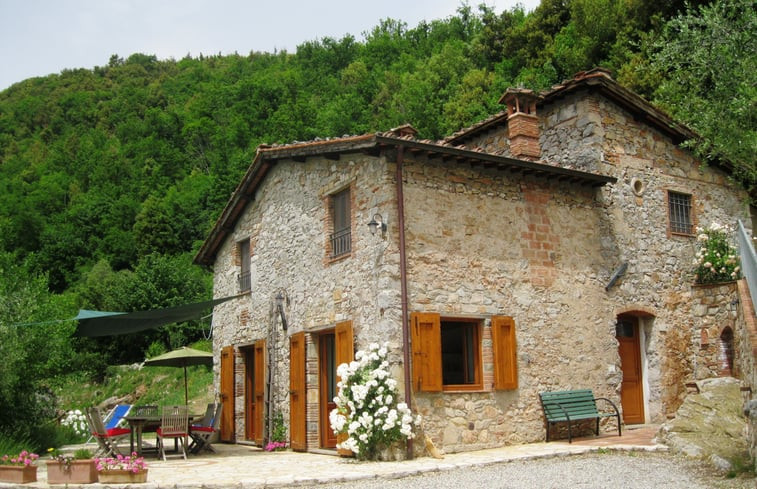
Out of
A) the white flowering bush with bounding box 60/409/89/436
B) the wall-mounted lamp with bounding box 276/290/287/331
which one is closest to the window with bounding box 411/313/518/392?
the wall-mounted lamp with bounding box 276/290/287/331

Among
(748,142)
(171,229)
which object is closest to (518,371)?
(748,142)

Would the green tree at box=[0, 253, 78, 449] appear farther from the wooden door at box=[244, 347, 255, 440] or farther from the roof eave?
the roof eave

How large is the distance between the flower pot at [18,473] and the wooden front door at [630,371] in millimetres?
8983

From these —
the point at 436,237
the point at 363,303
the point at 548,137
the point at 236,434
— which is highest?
the point at 548,137

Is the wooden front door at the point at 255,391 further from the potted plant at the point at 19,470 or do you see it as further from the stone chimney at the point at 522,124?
the stone chimney at the point at 522,124

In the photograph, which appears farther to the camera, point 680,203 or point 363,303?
point 680,203

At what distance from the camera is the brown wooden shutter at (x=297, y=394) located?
11.2 m

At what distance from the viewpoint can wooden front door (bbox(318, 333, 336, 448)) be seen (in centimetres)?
1109

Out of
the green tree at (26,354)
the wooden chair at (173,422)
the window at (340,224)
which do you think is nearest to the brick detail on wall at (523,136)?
the window at (340,224)

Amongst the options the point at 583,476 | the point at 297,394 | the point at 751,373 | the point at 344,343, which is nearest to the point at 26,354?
the point at 297,394

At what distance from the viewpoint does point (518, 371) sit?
10.3 m

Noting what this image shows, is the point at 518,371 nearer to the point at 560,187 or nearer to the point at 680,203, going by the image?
the point at 560,187

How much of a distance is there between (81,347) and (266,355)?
18.4 metres

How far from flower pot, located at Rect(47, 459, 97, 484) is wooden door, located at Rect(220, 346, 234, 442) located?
6.13 metres
